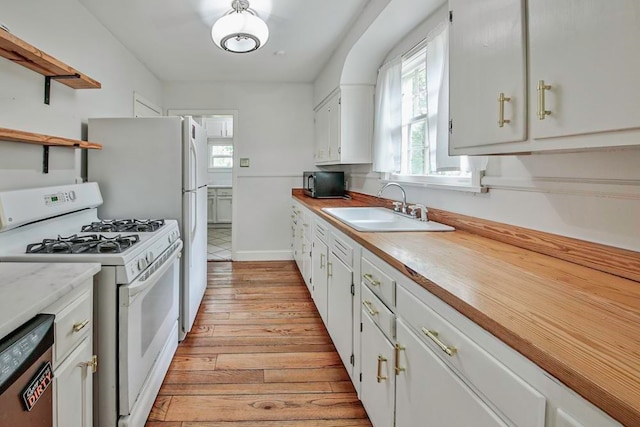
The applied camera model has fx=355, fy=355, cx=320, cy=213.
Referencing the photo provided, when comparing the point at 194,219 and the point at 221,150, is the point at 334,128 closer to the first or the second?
the point at 194,219

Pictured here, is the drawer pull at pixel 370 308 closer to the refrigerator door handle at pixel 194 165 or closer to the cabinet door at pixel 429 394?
the cabinet door at pixel 429 394

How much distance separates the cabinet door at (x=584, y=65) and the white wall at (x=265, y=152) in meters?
3.95

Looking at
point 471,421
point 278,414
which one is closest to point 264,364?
point 278,414

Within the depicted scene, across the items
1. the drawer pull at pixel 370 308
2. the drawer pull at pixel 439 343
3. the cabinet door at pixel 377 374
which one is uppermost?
the drawer pull at pixel 439 343

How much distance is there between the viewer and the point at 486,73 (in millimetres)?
1275

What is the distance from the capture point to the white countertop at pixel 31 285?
902mm

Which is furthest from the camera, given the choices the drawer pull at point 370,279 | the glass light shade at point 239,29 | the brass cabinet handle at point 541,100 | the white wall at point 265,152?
the white wall at point 265,152

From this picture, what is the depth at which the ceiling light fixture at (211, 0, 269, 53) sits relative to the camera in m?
2.35

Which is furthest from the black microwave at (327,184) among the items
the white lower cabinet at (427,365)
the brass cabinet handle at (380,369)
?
the brass cabinet handle at (380,369)

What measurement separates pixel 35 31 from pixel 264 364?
2362 mm

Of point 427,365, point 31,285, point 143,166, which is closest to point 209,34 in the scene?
point 143,166

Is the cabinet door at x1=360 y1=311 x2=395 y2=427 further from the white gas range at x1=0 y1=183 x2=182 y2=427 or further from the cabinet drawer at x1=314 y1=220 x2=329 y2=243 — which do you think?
the white gas range at x1=0 y1=183 x2=182 y2=427

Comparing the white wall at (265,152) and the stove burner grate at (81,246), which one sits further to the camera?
the white wall at (265,152)

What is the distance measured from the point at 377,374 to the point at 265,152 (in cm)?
381
